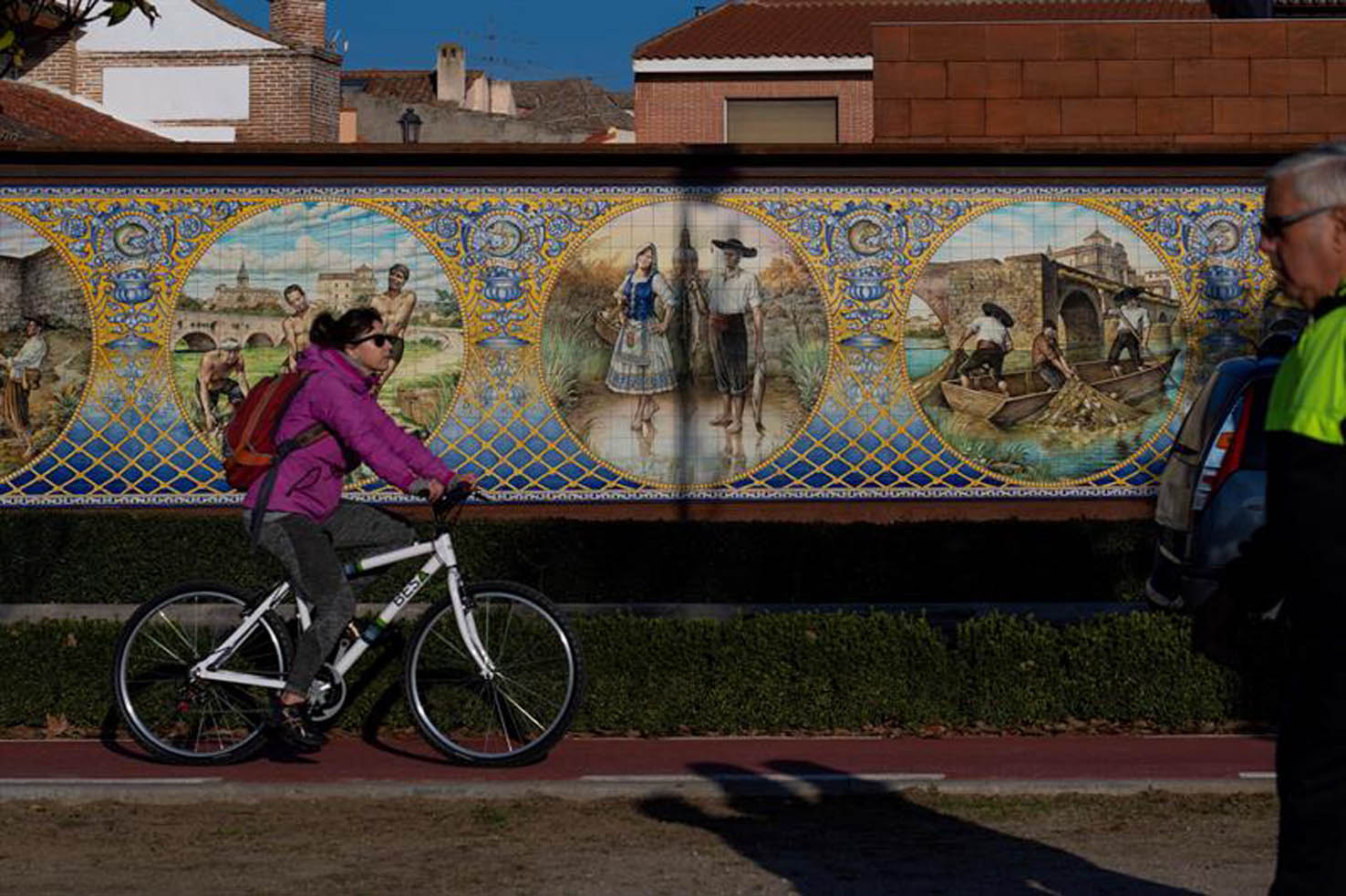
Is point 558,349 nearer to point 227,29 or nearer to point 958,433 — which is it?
point 958,433

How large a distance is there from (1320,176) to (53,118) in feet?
128

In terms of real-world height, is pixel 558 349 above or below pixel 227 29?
below

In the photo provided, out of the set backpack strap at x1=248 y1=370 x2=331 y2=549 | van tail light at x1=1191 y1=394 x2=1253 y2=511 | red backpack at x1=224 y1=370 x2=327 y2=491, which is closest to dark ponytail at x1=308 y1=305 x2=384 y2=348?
red backpack at x1=224 y1=370 x2=327 y2=491

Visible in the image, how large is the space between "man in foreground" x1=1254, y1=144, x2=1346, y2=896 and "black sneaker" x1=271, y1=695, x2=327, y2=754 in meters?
5.44

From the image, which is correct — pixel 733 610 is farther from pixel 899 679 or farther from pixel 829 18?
pixel 829 18

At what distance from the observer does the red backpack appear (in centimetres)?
959

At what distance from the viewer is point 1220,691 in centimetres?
1075

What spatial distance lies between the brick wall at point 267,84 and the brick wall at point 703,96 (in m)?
11.7

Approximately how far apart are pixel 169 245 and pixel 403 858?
41.8ft

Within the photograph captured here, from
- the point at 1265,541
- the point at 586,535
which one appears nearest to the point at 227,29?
the point at 586,535

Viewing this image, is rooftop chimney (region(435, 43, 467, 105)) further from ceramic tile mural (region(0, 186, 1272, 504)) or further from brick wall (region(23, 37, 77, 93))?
ceramic tile mural (region(0, 186, 1272, 504))

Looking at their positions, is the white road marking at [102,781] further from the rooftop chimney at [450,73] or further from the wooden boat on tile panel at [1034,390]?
the rooftop chimney at [450,73]

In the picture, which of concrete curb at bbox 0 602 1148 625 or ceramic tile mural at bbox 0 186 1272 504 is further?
ceramic tile mural at bbox 0 186 1272 504

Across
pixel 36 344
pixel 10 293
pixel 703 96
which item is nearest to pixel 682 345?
pixel 36 344
